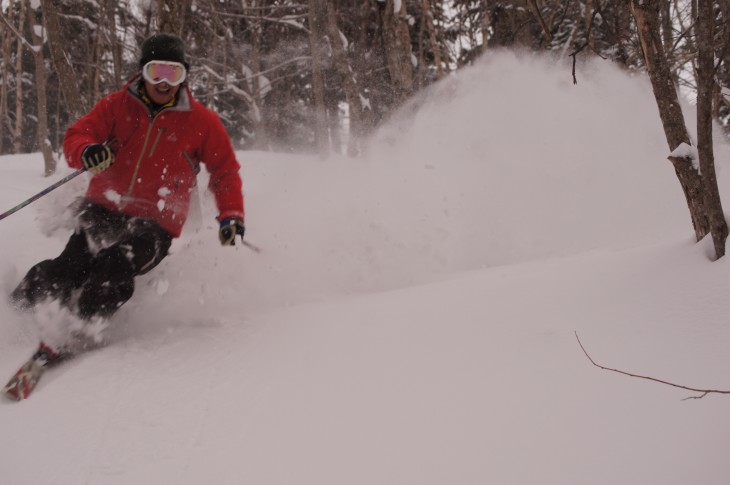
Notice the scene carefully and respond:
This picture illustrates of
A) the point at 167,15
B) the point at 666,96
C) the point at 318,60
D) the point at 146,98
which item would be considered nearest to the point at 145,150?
the point at 146,98

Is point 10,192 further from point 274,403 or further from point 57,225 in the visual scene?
point 274,403

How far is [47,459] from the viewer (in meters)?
1.63

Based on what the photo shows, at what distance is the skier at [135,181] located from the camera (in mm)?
2559

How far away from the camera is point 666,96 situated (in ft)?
7.62

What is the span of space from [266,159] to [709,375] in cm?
983

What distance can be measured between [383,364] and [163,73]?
2039 millimetres

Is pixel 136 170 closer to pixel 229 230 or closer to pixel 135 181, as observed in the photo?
pixel 135 181

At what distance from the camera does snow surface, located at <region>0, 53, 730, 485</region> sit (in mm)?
1487

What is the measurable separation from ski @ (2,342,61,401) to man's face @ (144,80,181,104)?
1454 mm

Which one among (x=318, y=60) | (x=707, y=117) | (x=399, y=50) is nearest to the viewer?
(x=707, y=117)

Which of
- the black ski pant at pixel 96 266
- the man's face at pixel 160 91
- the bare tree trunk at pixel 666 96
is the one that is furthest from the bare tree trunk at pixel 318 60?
the bare tree trunk at pixel 666 96

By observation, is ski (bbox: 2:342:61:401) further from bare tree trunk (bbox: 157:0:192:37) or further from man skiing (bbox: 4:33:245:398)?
bare tree trunk (bbox: 157:0:192:37)

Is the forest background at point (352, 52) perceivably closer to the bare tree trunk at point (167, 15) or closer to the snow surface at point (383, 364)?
the bare tree trunk at point (167, 15)

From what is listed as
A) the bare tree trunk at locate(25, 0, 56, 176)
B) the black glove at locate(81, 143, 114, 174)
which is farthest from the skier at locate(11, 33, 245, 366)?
the bare tree trunk at locate(25, 0, 56, 176)
